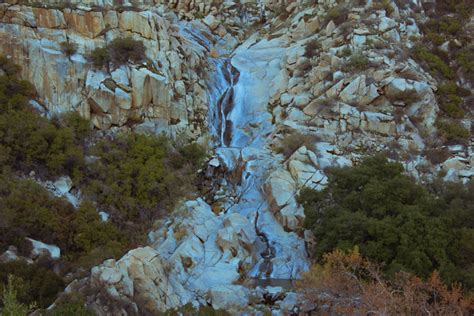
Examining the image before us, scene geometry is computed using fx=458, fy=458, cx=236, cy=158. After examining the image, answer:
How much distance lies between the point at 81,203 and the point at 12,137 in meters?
4.36

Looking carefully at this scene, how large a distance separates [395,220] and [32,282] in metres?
12.4

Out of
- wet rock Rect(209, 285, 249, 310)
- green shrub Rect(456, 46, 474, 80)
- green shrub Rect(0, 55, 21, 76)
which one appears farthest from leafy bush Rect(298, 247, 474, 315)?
green shrub Rect(0, 55, 21, 76)

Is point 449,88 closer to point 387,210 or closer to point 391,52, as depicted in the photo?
Answer: point 391,52

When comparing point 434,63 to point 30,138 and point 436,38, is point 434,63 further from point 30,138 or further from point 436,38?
point 30,138

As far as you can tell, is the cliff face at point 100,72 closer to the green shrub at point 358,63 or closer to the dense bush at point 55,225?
the dense bush at point 55,225

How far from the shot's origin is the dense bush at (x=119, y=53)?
82.3 feet

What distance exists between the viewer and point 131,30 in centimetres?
2712

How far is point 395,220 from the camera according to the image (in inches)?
629

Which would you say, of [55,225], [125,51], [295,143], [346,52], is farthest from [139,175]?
[346,52]

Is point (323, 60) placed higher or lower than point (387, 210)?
higher

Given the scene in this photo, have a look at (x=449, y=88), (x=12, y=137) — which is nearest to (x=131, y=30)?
(x=12, y=137)

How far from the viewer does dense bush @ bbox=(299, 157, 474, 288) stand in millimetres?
15164

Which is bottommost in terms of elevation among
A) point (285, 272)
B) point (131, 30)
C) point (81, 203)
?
point (285, 272)

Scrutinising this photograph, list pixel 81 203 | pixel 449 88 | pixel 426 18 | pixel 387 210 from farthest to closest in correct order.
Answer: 1. pixel 426 18
2. pixel 449 88
3. pixel 81 203
4. pixel 387 210
